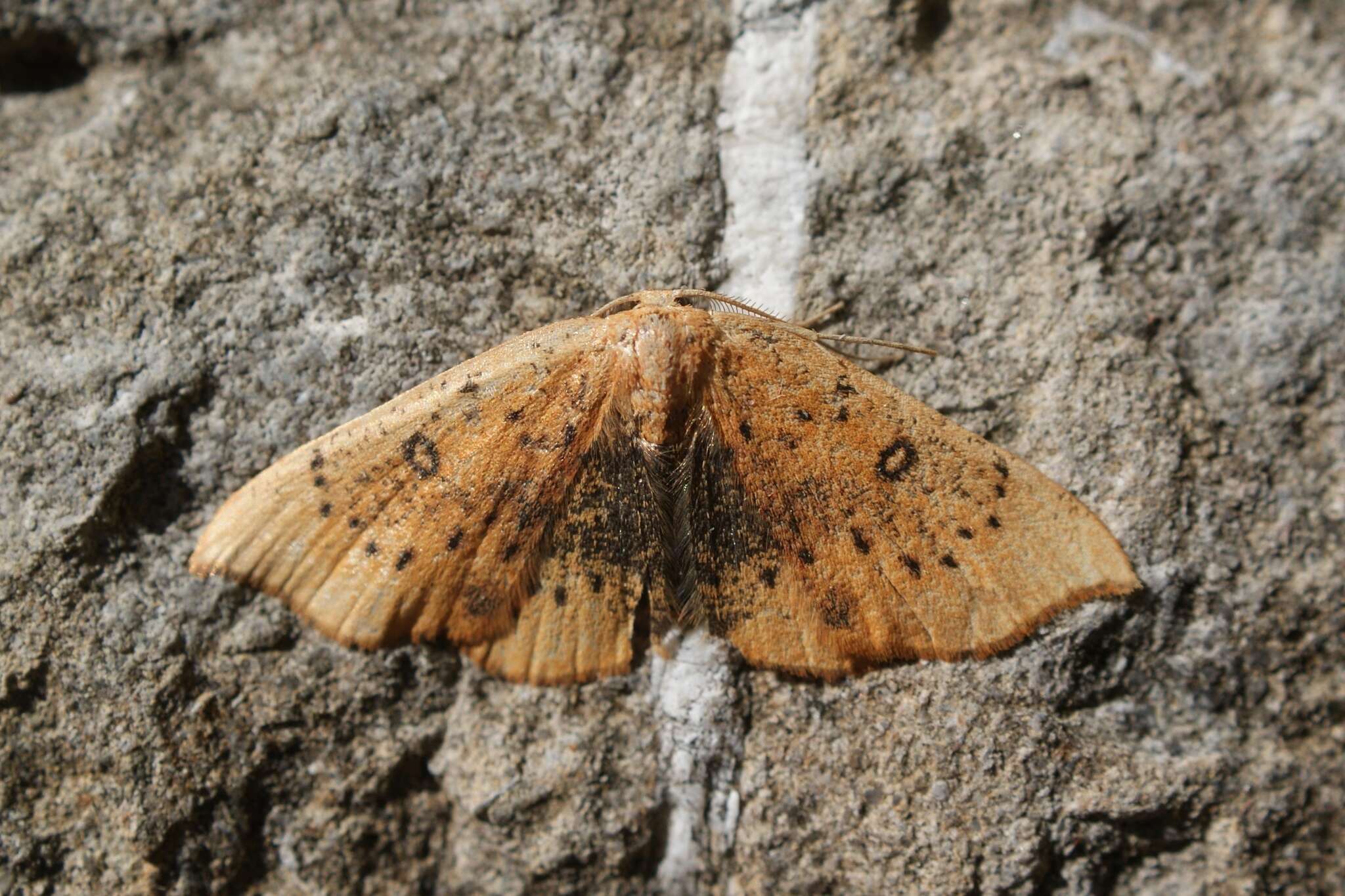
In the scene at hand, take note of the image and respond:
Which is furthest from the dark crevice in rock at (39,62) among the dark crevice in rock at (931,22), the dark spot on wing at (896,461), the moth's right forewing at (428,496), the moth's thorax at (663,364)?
the dark spot on wing at (896,461)

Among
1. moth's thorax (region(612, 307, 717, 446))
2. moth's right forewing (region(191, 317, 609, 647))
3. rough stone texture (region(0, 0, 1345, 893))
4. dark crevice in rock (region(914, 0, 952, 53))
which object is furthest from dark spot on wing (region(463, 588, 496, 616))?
dark crevice in rock (region(914, 0, 952, 53))

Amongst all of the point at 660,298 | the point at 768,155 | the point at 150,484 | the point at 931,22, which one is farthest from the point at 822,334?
the point at 150,484

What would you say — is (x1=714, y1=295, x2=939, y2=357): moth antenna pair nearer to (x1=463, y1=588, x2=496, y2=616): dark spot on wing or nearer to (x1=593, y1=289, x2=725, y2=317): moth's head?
(x1=593, y1=289, x2=725, y2=317): moth's head

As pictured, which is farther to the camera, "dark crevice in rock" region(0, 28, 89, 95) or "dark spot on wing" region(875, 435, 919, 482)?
"dark crevice in rock" region(0, 28, 89, 95)

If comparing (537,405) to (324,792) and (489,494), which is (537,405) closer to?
(489,494)

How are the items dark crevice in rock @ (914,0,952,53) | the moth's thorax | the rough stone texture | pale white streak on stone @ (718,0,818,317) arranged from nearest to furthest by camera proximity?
1. the moth's thorax
2. the rough stone texture
3. pale white streak on stone @ (718,0,818,317)
4. dark crevice in rock @ (914,0,952,53)

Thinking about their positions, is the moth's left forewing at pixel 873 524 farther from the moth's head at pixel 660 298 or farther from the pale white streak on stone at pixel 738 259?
the pale white streak on stone at pixel 738 259

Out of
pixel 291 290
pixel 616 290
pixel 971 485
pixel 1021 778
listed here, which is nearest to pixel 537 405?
pixel 616 290
